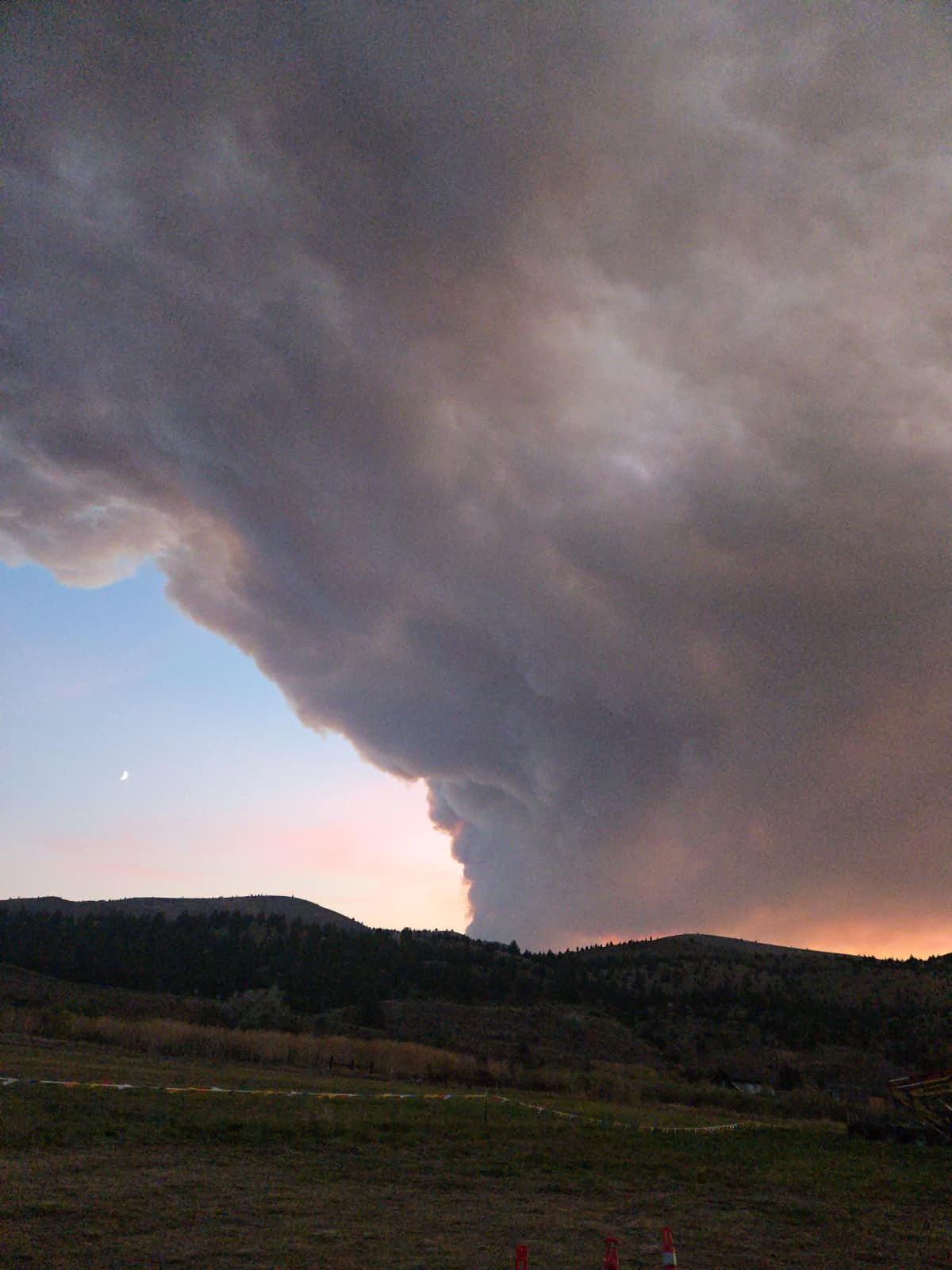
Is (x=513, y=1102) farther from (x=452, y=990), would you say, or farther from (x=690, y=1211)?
(x=452, y=990)

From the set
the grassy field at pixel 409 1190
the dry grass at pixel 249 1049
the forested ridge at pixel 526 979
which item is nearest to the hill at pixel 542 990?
the forested ridge at pixel 526 979

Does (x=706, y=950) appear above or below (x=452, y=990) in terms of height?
above

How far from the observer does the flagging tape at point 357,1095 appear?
25.5 meters

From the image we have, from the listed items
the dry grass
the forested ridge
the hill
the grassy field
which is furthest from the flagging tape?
the forested ridge

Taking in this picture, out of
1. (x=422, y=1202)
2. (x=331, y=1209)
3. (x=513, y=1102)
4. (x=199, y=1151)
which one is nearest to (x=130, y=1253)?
(x=331, y=1209)

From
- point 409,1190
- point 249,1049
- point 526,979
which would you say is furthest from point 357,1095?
point 526,979

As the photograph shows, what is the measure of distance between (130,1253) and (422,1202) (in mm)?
6009

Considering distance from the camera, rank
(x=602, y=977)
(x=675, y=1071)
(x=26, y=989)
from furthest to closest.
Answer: (x=602, y=977), (x=26, y=989), (x=675, y=1071)

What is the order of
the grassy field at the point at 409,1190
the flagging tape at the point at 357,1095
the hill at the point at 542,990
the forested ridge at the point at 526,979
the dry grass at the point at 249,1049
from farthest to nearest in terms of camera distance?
1. the forested ridge at the point at 526,979
2. the hill at the point at 542,990
3. the dry grass at the point at 249,1049
4. the flagging tape at the point at 357,1095
5. the grassy field at the point at 409,1190

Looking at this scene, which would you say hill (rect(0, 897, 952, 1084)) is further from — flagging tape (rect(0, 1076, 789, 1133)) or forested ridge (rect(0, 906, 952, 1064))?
flagging tape (rect(0, 1076, 789, 1133))

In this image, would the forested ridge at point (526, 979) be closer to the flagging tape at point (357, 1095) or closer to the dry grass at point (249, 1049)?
the dry grass at point (249, 1049)

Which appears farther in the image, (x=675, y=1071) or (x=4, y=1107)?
(x=675, y=1071)

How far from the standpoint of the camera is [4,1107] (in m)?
20.3

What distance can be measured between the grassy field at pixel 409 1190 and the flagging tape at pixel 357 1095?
0.91 meters
